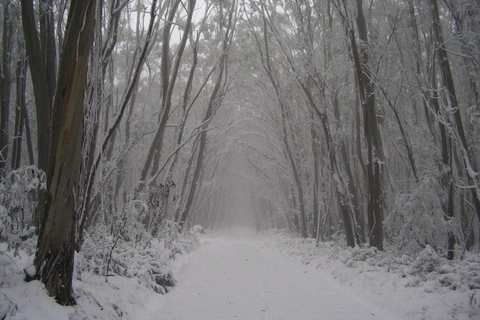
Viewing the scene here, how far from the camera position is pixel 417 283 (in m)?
4.66

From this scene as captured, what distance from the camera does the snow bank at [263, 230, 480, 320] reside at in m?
3.75

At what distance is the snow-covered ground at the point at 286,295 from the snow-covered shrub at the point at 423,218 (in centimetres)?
84

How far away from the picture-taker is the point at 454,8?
23.9 ft

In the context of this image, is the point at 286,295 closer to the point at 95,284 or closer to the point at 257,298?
the point at 257,298

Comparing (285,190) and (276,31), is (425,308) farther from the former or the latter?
(285,190)

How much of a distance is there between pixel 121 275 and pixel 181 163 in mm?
12740

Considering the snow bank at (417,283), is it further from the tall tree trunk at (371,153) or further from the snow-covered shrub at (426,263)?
the tall tree trunk at (371,153)

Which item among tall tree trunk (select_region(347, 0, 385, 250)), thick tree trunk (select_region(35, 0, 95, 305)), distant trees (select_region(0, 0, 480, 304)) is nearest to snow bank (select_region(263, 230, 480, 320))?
tall tree trunk (select_region(347, 0, 385, 250))

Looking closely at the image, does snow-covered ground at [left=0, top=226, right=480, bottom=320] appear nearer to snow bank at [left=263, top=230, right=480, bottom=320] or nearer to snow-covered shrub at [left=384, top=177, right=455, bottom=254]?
snow bank at [left=263, top=230, right=480, bottom=320]

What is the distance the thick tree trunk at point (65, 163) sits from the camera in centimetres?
288

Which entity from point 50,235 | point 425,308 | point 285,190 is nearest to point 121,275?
point 50,235

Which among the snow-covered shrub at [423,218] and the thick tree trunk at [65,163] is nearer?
the thick tree trunk at [65,163]

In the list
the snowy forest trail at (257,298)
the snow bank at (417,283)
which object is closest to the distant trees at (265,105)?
the snow bank at (417,283)

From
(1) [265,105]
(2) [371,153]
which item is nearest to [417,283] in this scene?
(2) [371,153]
